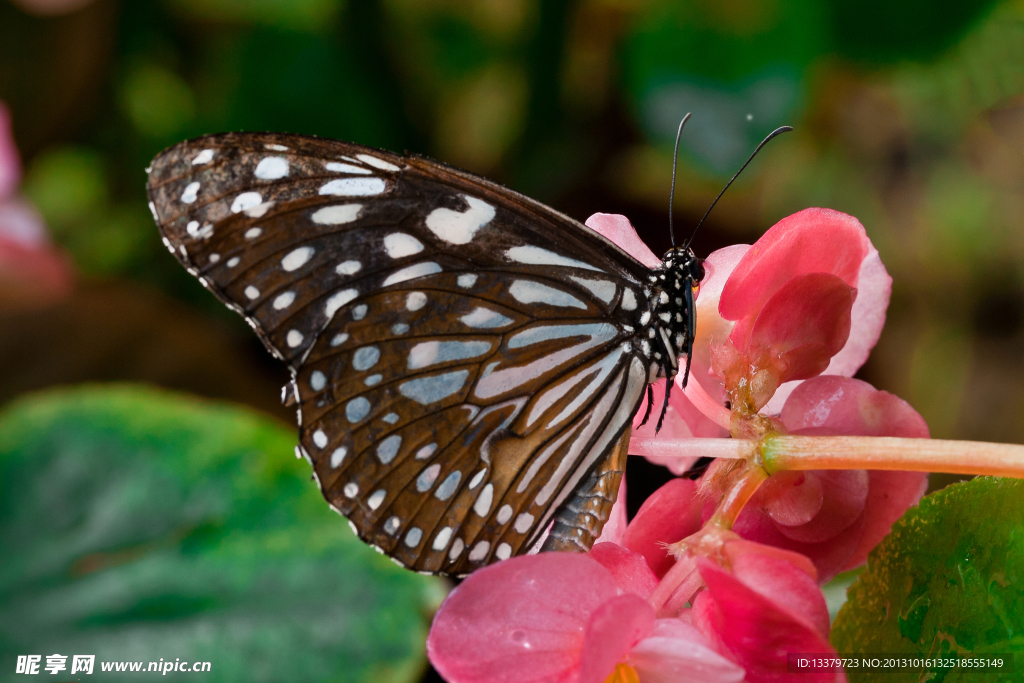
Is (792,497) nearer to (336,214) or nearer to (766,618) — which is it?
(766,618)

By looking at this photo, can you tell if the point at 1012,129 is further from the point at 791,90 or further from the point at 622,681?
the point at 622,681

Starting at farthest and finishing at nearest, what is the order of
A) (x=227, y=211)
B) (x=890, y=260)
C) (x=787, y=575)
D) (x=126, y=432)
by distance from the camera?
1. (x=890, y=260)
2. (x=126, y=432)
3. (x=227, y=211)
4. (x=787, y=575)

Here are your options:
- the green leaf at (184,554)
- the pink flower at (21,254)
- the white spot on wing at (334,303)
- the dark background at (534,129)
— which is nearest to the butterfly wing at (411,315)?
the white spot on wing at (334,303)

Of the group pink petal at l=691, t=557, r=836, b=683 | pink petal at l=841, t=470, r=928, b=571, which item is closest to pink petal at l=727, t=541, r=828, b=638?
pink petal at l=691, t=557, r=836, b=683

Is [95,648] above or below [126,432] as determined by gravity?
below

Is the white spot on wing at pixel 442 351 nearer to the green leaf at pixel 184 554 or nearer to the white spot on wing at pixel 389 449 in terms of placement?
the white spot on wing at pixel 389 449

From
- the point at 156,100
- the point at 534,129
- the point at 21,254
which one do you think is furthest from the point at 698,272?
the point at 156,100

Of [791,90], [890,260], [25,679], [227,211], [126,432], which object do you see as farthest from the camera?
[890,260]

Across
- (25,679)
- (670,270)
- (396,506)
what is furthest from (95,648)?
(670,270)
